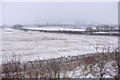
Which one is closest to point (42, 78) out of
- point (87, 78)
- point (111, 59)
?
point (87, 78)

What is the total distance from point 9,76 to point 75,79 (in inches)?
102

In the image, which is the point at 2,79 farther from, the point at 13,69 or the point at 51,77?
the point at 51,77

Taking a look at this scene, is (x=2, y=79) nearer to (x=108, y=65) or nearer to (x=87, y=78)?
(x=87, y=78)

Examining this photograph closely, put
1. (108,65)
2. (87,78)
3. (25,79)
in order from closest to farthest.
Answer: (25,79) → (87,78) → (108,65)

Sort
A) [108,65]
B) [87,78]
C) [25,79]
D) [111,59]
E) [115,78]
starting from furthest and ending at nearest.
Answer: [111,59] → [108,65] → [87,78] → [25,79] → [115,78]

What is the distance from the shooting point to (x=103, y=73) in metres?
9.73

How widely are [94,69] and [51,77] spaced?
9.44ft

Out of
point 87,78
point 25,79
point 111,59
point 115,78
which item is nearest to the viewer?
point 115,78

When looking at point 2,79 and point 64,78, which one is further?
point 64,78

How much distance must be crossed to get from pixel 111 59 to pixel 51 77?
4.33 m

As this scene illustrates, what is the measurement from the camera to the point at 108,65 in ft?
37.6

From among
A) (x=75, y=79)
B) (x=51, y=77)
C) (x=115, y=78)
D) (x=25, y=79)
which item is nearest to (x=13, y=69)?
(x=25, y=79)

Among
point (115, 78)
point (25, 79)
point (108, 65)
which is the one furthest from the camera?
point (108, 65)

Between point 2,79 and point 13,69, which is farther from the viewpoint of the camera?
point 13,69
